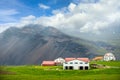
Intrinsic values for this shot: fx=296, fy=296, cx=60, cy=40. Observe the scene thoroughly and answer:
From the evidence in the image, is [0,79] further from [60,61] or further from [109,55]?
[109,55]

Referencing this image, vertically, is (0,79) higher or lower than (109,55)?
lower

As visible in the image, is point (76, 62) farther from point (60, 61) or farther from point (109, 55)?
point (109, 55)

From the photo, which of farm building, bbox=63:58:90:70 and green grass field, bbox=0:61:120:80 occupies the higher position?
farm building, bbox=63:58:90:70

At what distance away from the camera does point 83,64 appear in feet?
240

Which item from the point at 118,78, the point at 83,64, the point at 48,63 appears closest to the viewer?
the point at 118,78

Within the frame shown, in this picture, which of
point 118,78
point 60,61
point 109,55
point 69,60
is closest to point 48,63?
point 60,61

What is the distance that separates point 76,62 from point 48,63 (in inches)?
927

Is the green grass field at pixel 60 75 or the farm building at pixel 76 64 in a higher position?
the farm building at pixel 76 64

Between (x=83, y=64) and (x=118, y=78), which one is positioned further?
(x=83, y=64)

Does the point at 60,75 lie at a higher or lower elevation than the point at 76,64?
lower

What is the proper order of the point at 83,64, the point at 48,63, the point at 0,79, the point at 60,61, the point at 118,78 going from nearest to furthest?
the point at 0,79
the point at 118,78
the point at 83,64
the point at 48,63
the point at 60,61

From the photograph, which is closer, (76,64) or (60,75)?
(60,75)

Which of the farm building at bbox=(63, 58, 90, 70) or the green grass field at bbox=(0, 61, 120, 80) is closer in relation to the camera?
the green grass field at bbox=(0, 61, 120, 80)

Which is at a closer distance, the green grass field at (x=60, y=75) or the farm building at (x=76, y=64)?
the green grass field at (x=60, y=75)
